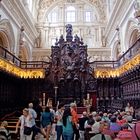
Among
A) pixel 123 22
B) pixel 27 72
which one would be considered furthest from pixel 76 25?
pixel 27 72

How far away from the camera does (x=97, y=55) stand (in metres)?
28.8

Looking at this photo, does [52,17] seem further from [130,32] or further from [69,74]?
[130,32]

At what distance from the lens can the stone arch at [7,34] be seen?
17.7 meters

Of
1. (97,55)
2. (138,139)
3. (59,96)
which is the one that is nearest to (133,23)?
(59,96)

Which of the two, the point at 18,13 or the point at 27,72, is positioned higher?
the point at 18,13

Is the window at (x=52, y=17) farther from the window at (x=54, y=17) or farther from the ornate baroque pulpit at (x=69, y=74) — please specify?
the ornate baroque pulpit at (x=69, y=74)

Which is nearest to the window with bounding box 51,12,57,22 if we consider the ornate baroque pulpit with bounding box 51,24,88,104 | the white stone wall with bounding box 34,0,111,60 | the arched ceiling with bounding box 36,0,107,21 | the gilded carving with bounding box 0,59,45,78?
the white stone wall with bounding box 34,0,111,60

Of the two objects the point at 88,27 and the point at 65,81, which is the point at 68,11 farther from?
the point at 65,81

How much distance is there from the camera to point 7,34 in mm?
18828

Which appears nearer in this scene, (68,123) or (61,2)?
(68,123)

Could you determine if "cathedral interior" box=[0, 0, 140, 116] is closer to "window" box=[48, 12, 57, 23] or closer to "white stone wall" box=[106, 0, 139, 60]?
"white stone wall" box=[106, 0, 139, 60]

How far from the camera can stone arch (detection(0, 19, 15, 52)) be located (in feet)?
58.2

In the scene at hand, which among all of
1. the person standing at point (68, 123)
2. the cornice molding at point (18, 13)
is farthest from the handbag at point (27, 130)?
the cornice molding at point (18, 13)

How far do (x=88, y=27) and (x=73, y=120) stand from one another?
24.9 m
